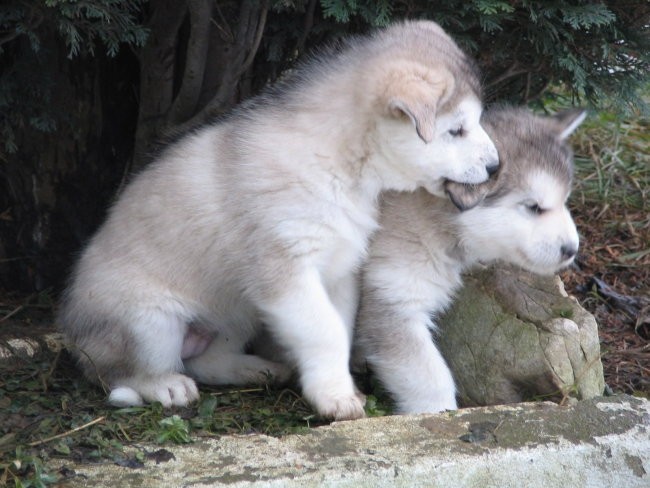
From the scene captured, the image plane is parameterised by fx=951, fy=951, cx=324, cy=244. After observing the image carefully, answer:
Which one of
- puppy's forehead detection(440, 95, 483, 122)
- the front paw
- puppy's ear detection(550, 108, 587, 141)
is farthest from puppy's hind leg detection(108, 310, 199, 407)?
puppy's ear detection(550, 108, 587, 141)

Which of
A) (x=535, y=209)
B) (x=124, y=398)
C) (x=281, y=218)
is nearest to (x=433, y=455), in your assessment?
(x=281, y=218)

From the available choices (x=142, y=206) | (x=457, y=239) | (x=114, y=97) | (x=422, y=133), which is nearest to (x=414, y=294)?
(x=457, y=239)

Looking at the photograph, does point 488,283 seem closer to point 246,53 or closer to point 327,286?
point 327,286

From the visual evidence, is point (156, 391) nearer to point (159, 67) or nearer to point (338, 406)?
Answer: point (338, 406)

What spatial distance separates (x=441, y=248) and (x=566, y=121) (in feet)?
2.86

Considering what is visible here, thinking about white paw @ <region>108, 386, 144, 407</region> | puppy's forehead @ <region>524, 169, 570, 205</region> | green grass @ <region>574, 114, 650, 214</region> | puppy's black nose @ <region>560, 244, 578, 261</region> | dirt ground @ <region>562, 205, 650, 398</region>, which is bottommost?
white paw @ <region>108, 386, 144, 407</region>

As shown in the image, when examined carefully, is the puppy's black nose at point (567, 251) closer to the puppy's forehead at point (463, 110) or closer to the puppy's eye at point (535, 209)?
the puppy's eye at point (535, 209)

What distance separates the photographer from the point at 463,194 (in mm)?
3990

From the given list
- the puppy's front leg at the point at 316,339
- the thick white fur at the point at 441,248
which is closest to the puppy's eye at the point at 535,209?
the thick white fur at the point at 441,248

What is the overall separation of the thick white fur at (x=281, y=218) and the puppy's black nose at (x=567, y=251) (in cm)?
56

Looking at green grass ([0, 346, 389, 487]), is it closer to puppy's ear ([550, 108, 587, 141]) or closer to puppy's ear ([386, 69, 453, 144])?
puppy's ear ([386, 69, 453, 144])

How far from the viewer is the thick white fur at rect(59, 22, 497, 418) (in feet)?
12.7

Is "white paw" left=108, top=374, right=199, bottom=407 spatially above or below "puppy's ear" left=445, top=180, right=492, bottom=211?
below

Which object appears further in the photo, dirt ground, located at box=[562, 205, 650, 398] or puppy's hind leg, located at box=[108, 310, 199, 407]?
dirt ground, located at box=[562, 205, 650, 398]
